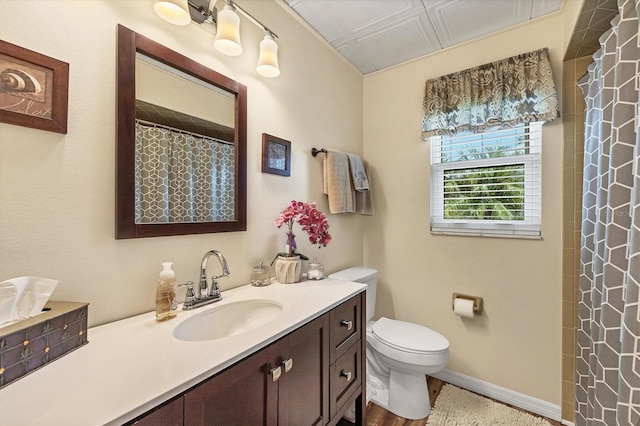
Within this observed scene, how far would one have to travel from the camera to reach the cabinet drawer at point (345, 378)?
1189 mm

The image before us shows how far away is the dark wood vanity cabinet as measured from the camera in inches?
27.2

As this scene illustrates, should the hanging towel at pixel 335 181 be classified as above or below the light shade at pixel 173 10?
below

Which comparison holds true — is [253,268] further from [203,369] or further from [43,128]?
[43,128]

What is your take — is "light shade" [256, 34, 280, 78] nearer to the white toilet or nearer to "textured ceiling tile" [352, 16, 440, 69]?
"textured ceiling tile" [352, 16, 440, 69]

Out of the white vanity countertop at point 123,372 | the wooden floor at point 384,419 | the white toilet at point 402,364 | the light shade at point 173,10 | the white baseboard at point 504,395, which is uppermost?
the light shade at point 173,10

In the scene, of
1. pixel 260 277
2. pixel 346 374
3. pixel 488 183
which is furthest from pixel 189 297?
pixel 488 183

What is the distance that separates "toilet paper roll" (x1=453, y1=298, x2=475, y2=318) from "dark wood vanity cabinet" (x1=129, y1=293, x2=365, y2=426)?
2.75 feet

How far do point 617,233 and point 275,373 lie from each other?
127cm

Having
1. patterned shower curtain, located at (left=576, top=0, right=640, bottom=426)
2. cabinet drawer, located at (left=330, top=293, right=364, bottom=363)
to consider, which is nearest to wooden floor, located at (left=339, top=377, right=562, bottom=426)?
cabinet drawer, located at (left=330, top=293, right=364, bottom=363)

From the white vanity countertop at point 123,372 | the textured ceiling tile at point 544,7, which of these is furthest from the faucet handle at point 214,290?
the textured ceiling tile at point 544,7

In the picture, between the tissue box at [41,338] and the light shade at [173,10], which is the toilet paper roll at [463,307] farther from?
the light shade at [173,10]

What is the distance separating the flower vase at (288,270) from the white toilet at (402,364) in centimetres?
51

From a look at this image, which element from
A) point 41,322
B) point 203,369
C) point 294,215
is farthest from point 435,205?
point 41,322

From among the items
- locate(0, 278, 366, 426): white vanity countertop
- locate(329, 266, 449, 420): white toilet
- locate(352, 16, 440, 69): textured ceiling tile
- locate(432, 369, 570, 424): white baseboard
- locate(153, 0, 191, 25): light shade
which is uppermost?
locate(352, 16, 440, 69): textured ceiling tile
